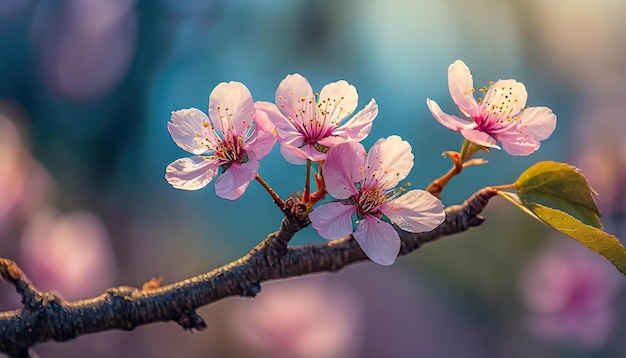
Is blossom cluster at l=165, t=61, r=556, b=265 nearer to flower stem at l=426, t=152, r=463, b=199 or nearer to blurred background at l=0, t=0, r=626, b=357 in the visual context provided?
flower stem at l=426, t=152, r=463, b=199

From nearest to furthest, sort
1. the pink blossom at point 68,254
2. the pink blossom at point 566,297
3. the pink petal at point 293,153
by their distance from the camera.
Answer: the pink petal at point 293,153
the pink blossom at point 68,254
the pink blossom at point 566,297

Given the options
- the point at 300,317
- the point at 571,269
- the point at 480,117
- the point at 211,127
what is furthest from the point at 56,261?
the point at 571,269

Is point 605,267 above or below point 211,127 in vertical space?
below

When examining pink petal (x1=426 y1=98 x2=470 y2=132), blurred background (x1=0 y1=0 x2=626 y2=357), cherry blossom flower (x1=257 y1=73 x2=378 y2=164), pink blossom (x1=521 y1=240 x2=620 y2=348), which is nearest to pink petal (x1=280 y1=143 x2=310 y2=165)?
cherry blossom flower (x1=257 y1=73 x2=378 y2=164)

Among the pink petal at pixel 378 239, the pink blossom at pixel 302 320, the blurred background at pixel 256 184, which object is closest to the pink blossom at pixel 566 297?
the blurred background at pixel 256 184

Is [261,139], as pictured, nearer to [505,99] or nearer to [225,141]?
[225,141]

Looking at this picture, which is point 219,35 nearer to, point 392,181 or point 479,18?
point 479,18


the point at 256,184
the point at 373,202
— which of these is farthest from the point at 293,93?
the point at 256,184

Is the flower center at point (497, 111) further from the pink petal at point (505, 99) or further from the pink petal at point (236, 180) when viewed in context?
the pink petal at point (236, 180)
